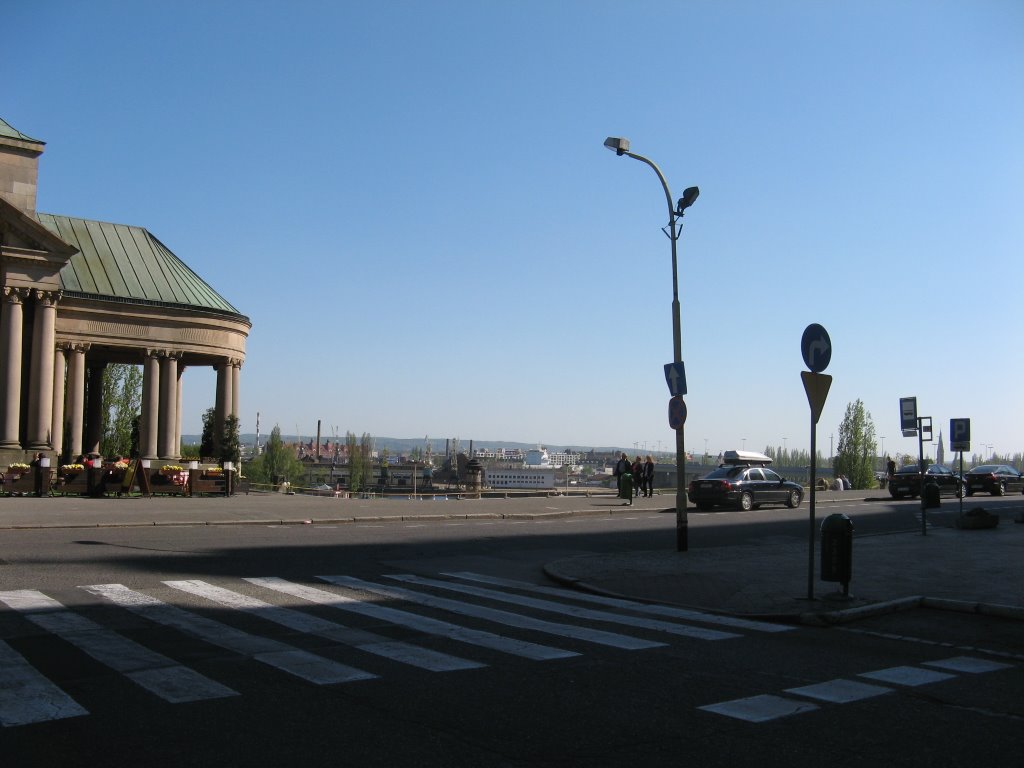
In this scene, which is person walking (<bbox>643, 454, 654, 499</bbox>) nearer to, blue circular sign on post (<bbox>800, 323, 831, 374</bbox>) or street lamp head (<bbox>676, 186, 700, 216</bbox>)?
street lamp head (<bbox>676, 186, 700, 216</bbox>)

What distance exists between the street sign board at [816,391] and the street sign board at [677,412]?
17.5 feet

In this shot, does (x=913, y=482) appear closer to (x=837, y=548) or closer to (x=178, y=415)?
(x=837, y=548)

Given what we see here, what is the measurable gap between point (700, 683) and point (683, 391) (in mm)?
10344

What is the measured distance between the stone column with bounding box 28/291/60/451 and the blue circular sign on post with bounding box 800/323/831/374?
33264 mm

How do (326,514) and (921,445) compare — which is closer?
(921,445)

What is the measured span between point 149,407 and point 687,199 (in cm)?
3275

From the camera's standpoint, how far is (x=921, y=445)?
2073cm

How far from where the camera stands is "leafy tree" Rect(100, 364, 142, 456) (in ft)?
200

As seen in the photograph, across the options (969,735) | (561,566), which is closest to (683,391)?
(561,566)

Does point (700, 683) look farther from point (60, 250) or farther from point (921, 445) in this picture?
point (60, 250)

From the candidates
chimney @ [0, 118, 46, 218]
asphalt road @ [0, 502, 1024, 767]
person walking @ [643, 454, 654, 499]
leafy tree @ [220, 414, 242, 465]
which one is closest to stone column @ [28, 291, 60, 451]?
chimney @ [0, 118, 46, 218]

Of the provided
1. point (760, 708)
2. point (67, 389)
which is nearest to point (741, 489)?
point (760, 708)

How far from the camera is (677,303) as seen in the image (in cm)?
1752

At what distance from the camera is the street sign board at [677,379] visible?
55.6 feet
